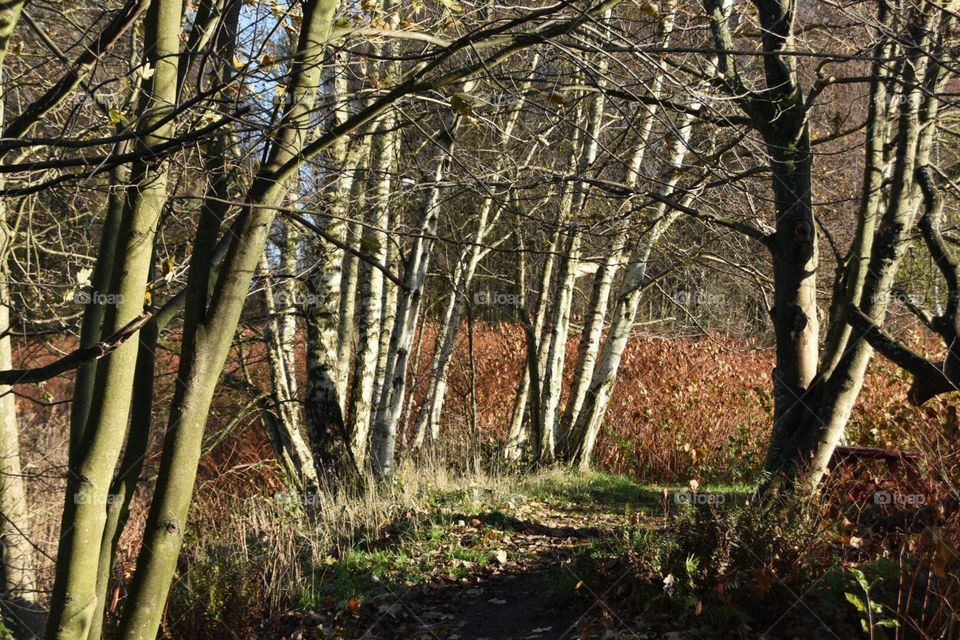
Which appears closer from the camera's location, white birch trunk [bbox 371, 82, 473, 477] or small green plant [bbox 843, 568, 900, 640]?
small green plant [bbox 843, 568, 900, 640]

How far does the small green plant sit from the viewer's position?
14.1 ft

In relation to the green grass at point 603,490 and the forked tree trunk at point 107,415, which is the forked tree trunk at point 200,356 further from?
the green grass at point 603,490

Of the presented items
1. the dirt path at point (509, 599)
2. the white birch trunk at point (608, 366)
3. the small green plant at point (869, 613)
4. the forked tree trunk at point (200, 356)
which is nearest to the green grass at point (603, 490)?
the white birch trunk at point (608, 366)

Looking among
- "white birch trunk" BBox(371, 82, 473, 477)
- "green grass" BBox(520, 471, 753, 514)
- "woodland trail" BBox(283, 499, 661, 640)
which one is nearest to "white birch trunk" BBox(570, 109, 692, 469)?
"green grass" BBox(520, 471, 753, 514)

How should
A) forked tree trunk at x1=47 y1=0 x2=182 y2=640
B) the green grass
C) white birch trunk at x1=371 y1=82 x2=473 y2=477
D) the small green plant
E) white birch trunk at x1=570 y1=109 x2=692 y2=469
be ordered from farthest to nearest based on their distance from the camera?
white birch trunk at x1=570 y1=109 x2=692 y2=469 → white birch trunk at x1=371 y1=82 x2=473 y2=477 → the green grass → the small green plant → forked tree trunk at x1=47 y1=0 x2=182 y2=640

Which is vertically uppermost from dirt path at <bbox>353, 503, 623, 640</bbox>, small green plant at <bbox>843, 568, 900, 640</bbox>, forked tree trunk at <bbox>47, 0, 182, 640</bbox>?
forked tree trunk at <bbox>47, 0, 182, 640</bbox>

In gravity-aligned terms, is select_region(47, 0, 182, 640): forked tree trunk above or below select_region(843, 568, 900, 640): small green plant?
above

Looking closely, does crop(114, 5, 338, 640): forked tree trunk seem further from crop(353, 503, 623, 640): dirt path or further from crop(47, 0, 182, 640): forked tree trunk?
crop(353, 503, 623, 640): dirt path

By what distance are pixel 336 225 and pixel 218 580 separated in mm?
3325

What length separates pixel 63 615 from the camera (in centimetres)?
369

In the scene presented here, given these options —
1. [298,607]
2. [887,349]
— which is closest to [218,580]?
[298,607]

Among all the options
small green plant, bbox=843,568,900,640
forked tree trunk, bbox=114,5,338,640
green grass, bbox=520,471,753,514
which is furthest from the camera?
green grass, bbox=520,471,753,514

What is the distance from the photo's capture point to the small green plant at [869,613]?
169 inches

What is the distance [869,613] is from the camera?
4.27 metres
